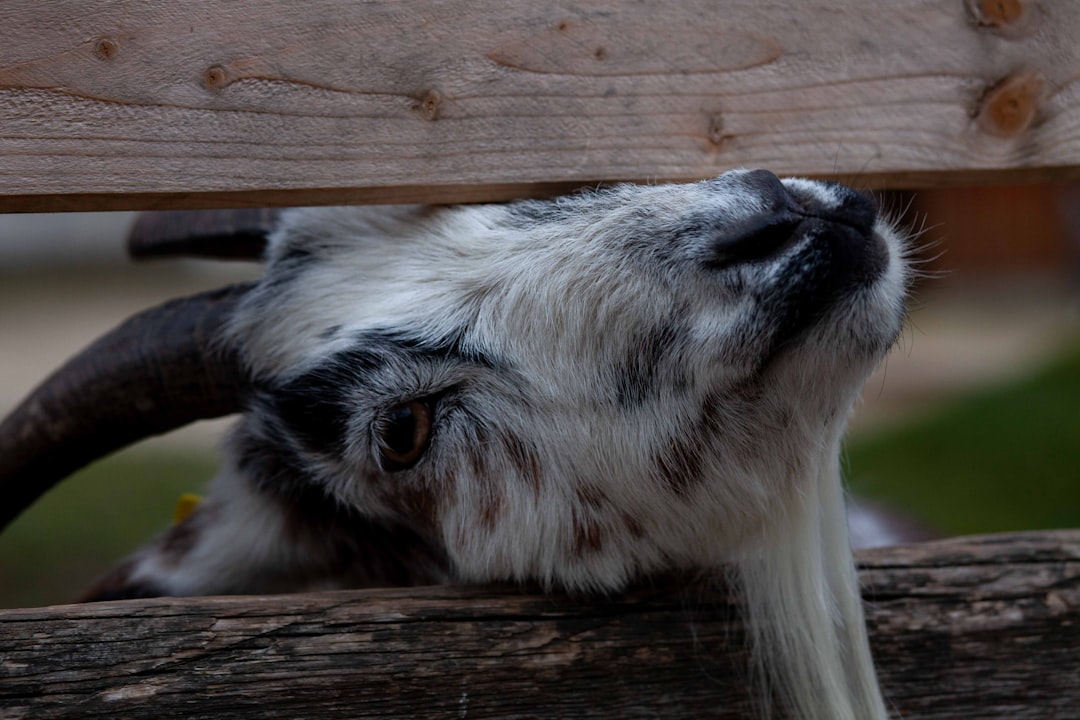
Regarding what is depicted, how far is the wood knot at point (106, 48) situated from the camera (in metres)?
1.60

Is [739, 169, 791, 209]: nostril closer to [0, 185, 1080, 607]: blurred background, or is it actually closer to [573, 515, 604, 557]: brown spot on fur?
[0, 185, 1080, 607]: blurred background

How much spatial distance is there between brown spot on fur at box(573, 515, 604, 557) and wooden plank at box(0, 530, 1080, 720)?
83 mm

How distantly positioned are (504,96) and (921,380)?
7.97 meters

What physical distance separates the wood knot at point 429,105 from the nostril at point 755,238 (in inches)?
19.9

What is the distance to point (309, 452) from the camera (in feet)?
6.54

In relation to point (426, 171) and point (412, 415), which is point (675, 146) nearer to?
point (426, 171)

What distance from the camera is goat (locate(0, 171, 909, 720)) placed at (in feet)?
5.28

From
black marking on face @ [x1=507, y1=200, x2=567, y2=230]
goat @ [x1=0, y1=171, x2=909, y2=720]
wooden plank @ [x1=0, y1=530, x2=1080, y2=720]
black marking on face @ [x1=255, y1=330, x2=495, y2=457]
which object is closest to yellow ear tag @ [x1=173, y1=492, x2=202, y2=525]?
goat @ [x1=0, y1=171, x2=909, y2=720]

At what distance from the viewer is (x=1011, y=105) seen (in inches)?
74.9

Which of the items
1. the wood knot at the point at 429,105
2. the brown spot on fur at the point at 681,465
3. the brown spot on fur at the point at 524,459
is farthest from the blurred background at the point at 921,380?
the wood knot at the point at 429,105

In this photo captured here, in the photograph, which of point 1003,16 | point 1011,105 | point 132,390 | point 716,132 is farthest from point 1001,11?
point 132,390

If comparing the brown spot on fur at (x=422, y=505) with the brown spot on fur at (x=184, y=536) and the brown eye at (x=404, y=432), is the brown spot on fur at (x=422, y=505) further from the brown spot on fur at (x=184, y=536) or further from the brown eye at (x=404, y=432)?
the brown spot on fur at (x=184, y=536)

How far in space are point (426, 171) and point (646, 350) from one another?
0.46 meters

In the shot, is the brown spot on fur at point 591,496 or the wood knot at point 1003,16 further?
the wood knot at point 1003,16
